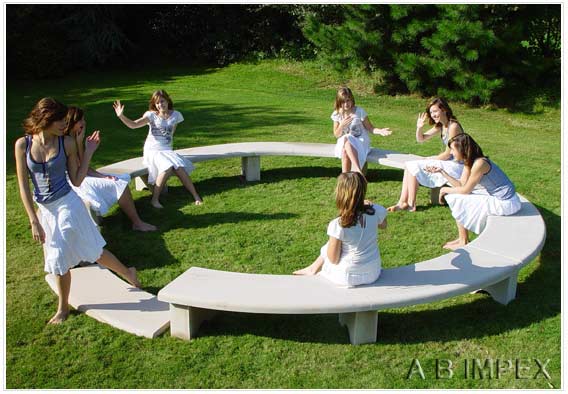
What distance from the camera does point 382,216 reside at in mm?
4598

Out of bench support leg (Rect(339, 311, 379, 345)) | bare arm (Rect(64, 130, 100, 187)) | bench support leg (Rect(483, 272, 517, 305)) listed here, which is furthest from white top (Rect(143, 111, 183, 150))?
bench support leg (Rect(483, 272, 517, 305))

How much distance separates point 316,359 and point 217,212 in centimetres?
316

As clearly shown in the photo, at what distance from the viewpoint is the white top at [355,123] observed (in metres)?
7.89

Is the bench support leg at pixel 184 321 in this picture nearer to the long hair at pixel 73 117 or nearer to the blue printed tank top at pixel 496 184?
the long hair at pixel 73 117

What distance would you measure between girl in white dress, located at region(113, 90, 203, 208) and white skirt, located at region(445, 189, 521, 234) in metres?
3.09

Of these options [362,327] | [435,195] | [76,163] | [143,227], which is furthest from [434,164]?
[76,163]

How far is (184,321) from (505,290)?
8.56 feet

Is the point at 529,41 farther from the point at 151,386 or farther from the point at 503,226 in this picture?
the point at 151,386

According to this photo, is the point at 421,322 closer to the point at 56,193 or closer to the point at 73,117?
the point at 56,193

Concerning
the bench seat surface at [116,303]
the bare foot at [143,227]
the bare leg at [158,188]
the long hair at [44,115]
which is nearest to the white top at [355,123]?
the bare leg at [158,188]

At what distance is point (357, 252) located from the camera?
14.8 feet

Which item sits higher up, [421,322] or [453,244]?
[453,244]
